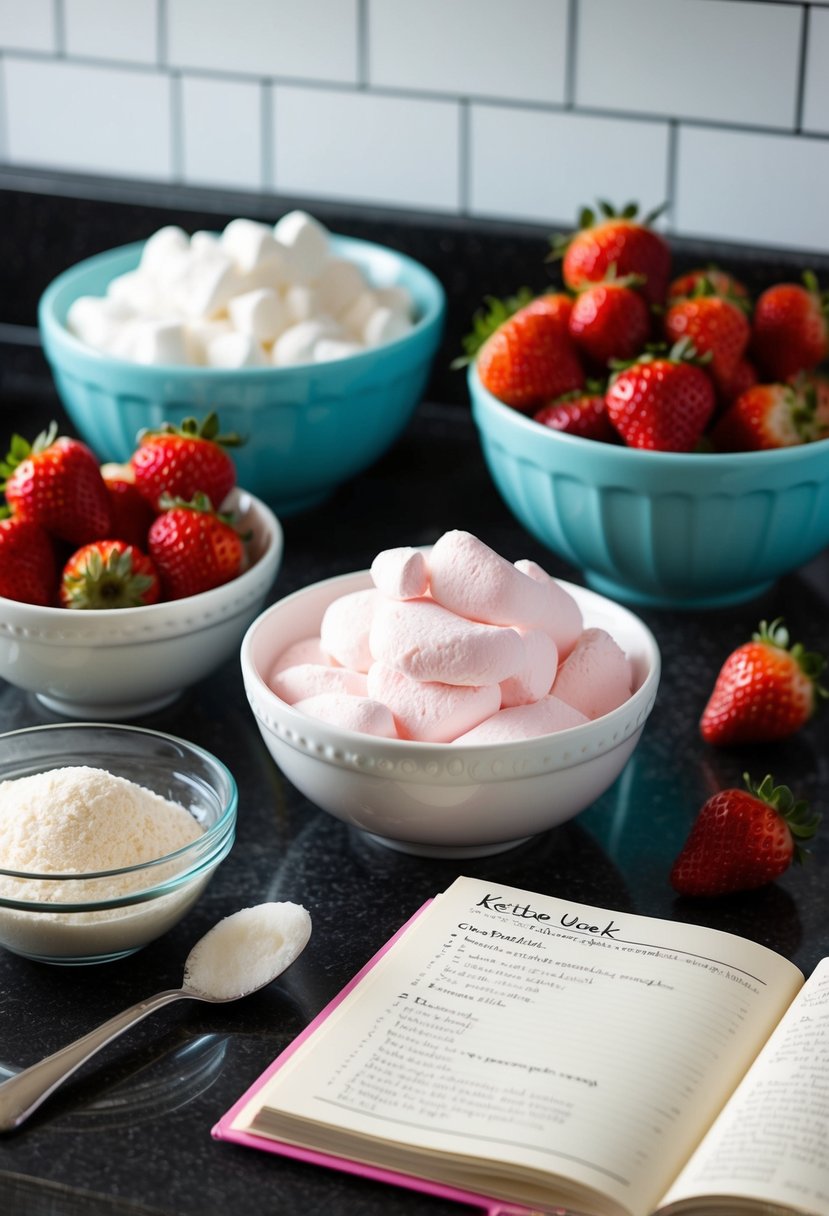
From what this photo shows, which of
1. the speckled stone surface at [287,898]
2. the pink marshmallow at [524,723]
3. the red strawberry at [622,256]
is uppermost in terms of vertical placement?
the red strawberry at [622,256]

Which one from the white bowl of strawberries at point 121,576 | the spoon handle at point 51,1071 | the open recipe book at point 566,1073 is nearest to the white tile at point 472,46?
the white bowl of strawberries at point 121,576

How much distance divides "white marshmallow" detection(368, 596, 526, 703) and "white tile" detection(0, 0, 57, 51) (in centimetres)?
112

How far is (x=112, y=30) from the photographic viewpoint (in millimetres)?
1742

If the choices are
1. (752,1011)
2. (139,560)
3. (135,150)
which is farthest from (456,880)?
(135,150)

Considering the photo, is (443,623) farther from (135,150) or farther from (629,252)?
(135,150)

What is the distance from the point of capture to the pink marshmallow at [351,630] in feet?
3.33

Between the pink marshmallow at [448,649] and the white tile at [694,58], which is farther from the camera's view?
the white tile at [694,58]

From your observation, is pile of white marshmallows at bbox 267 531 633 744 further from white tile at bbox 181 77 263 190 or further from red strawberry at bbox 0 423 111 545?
white tile at bbox 181 77 263 190

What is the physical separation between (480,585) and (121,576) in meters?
0.29

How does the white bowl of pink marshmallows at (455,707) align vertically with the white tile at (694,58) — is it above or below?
below

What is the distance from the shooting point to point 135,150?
5.93 feet

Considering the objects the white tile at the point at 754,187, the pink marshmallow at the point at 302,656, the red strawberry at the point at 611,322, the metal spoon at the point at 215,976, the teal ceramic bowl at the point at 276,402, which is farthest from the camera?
the white tile at the point at 754,187

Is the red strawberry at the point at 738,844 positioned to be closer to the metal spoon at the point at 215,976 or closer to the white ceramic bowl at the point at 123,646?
the metal spoon at the point at 215,976

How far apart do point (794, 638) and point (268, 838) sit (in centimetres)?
52
